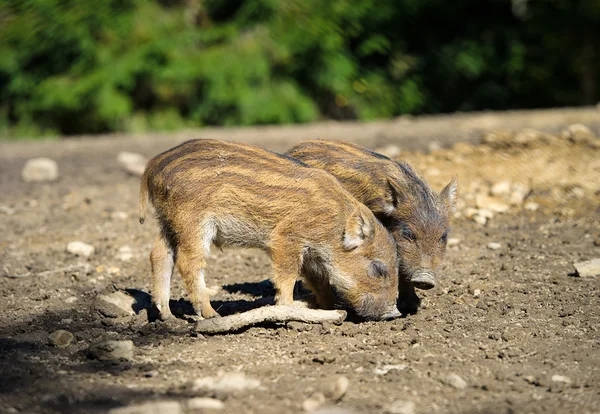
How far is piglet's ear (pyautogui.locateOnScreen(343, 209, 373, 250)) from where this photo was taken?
506 centimetres

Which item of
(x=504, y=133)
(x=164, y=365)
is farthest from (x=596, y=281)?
(x=504, y=133)

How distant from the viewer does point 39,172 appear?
873cm

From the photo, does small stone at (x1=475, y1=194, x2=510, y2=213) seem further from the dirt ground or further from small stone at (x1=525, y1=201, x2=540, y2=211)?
small stone at (x1=525, y1=201, x2=540, y2=211)

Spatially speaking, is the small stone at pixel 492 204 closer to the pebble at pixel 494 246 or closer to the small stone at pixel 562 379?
the pebble at pixel 494 246

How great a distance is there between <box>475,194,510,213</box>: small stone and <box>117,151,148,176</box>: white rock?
341 cm

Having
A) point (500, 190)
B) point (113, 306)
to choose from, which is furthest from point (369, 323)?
point (500, 190)

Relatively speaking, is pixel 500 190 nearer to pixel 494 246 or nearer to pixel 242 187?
pixel 494 246

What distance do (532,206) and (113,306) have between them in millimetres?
3857

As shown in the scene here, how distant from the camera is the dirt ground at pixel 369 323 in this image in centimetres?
375

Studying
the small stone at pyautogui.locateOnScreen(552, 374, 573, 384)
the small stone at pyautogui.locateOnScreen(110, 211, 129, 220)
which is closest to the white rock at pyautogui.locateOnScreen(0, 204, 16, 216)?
the small stone at pyautogui.locateOnScreen(110, 211, 129, 220)

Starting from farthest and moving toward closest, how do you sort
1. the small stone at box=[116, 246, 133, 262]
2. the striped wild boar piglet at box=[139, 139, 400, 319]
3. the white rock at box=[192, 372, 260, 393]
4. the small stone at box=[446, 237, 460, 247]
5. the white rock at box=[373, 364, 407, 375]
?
the small stone at box=[446, 237, 460, 247] < the small stone at box=[116, 246, 133, 262] < the striped wild boar piglet at box=[139, 139, 400, 319] < the white rock at box=[373, 364, 407, 375] < the white rock at box=[192, 372, 260, 393]

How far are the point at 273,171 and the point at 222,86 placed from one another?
8205 millimetres

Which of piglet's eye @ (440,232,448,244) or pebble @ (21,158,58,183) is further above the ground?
piglet's eye @ (440,232,448,244)

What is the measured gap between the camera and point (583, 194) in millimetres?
7410
